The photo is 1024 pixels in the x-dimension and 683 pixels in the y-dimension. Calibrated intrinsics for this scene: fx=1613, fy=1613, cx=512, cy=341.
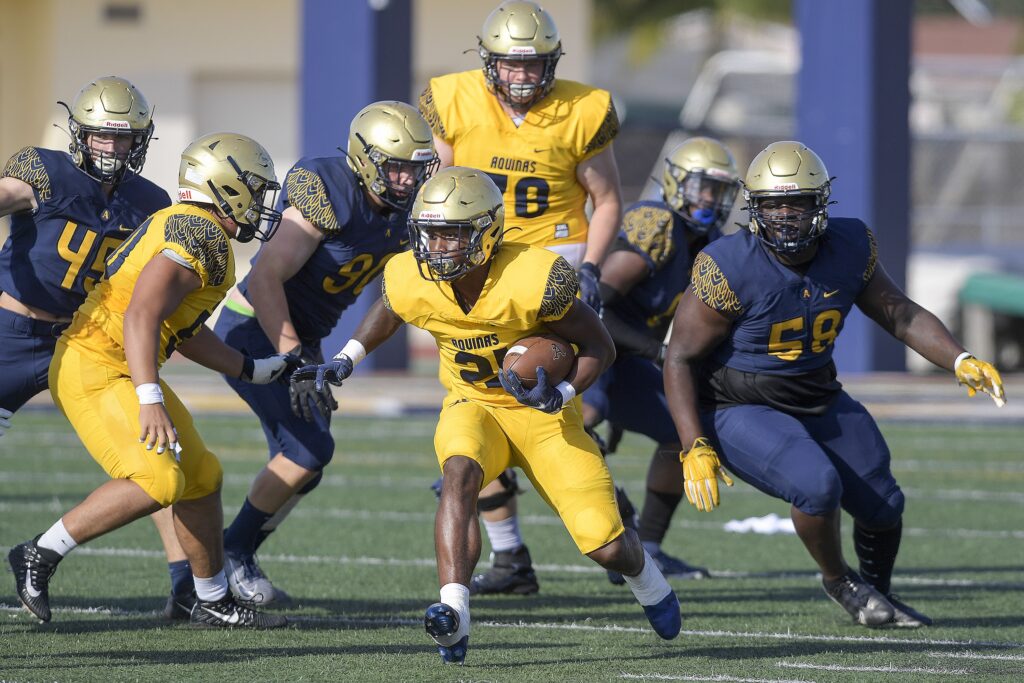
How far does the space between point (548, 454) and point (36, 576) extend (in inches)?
64.2

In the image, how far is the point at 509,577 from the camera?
20.3 feet

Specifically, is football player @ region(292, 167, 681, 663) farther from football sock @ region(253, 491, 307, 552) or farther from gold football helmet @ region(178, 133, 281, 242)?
football sock @ region(253, 491, 307, 552)

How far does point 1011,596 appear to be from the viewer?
604 centimetres

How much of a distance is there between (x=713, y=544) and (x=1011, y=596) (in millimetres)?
1631

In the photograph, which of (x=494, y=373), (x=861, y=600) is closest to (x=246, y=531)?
(x=494, y=373)

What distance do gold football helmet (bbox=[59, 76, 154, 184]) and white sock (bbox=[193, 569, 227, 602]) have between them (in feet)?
4.50

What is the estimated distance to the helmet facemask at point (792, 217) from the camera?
5.31 metres

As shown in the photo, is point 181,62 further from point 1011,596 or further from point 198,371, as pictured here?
point 1011,596

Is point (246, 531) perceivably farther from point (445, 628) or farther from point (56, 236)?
point (445, 628)

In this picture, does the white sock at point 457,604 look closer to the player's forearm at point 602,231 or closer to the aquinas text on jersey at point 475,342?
the aquinas text on jersey at point 475,342

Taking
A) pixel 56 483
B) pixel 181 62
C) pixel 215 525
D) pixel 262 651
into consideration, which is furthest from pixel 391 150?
pixel 181 62

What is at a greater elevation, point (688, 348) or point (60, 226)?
point (60, 226)

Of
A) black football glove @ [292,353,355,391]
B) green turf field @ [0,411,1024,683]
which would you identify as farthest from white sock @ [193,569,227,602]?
black football glove @ [292,353,355,391]

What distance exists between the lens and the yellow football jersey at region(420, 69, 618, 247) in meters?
6.22
